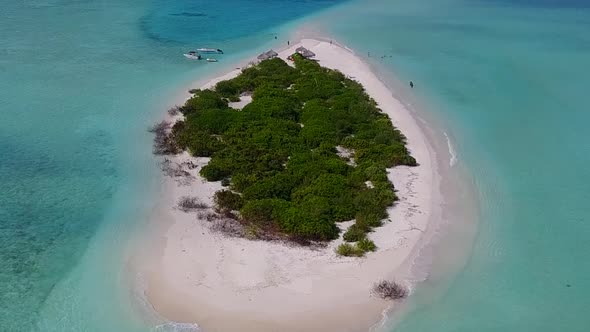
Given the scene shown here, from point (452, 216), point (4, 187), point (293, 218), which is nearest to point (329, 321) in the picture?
point (293, 218)

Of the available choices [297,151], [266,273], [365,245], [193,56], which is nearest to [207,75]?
[193,56]

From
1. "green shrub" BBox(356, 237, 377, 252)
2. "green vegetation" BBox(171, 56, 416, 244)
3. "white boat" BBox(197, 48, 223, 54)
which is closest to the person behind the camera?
"green shrub" BBox(356, 237, 377, 252)

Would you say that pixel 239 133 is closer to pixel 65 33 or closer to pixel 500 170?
pixel 500 170

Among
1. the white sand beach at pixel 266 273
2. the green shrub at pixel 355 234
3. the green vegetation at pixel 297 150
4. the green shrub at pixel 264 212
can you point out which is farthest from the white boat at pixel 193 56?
the green shrub at pixel 355 234

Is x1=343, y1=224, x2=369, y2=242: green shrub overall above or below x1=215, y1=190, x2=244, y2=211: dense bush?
above

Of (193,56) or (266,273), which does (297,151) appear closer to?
(266,273)

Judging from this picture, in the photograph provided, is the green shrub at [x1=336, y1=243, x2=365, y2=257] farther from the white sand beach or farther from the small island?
the white sand beach

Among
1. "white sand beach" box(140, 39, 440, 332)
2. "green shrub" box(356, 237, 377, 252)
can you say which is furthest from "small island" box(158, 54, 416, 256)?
"white sand beach" box(140, 39, 440, 332)
